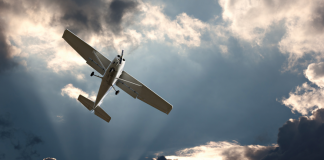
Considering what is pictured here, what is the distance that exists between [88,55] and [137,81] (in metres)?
10.7

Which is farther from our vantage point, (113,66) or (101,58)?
(101,58)

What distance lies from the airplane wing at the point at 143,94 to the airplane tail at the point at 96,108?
7.76 metres

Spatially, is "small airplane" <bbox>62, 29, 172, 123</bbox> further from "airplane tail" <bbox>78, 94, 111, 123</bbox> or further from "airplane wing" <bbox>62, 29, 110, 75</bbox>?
"airplane tail" <bbox>78, 94, 111, 123</bbox>

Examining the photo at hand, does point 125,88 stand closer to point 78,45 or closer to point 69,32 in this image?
point 78,45

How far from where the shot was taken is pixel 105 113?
34.0m

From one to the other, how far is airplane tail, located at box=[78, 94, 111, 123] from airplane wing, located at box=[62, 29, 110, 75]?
7.98 metres

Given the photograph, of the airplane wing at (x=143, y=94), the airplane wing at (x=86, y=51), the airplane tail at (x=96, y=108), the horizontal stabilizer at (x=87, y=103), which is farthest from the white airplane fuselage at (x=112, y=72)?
the airplane tail at (x=96, y=108)

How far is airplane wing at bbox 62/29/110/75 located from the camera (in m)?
28.9

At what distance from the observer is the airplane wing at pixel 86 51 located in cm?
2894

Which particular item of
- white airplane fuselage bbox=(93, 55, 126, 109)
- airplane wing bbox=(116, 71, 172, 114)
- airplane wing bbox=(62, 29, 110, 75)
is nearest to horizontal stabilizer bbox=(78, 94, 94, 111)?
white airplane fuselage bbox=(93, 55, 126, 109)

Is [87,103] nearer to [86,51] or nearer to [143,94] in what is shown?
[86,51]

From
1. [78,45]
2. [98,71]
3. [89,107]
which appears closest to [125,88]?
[98,71]

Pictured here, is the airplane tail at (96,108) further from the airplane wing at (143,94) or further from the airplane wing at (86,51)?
the airplane wing at (86,51)

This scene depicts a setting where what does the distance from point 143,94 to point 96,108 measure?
11567 millimetres
